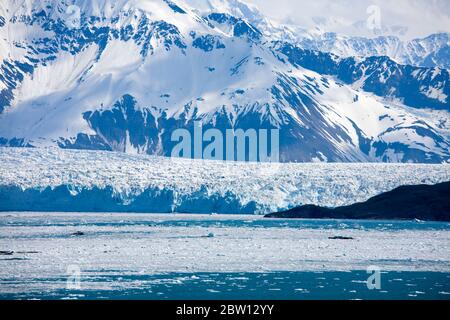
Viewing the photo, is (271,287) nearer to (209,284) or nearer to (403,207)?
(209,284)

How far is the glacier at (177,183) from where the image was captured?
126500mm

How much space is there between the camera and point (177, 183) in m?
129

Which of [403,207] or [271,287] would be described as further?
[403,207]

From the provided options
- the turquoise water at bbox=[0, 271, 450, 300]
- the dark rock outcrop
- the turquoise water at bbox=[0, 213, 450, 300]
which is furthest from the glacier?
the turquoise water at bbox=[0, 271, 450, 300]

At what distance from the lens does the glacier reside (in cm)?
12650

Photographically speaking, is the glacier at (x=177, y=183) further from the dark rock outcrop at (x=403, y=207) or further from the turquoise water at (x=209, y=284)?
the turquoise water at (x=209, y=284)

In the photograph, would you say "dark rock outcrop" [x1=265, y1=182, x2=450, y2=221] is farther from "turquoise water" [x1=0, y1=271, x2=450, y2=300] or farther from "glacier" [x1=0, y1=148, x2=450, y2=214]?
"turquoise water" [x1=0, y1=271, x2=450, y2=300]

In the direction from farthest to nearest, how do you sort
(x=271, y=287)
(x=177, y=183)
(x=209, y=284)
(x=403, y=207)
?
1. (x=177, y=183)
2. (x=403, y=207)
3. (x=209, y=284)
4. (x=271, y=287)

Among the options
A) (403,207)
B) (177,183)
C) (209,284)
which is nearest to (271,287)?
(209,284)

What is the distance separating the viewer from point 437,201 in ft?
392

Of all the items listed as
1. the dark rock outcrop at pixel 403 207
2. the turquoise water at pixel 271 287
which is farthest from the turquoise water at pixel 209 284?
the dark rock outcrop at pixel 403 207

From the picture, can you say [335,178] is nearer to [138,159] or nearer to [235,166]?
[235,166]

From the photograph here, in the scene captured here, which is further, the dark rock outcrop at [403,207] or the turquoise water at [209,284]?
the dark rock outcrop at [403,207]
